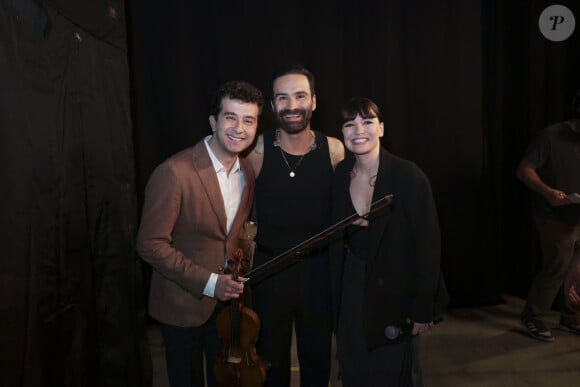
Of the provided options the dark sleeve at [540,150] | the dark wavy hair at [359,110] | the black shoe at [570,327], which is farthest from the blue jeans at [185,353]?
the black shoe at [570,327]

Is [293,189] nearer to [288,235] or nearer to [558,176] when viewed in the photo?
[288,235]

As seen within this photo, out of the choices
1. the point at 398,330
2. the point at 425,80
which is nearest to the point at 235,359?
the point at 398,330

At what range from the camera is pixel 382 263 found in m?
1.88

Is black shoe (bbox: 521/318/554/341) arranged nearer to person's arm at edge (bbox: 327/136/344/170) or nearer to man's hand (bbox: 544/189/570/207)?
man's hand (bbox: 544/189/570/207)

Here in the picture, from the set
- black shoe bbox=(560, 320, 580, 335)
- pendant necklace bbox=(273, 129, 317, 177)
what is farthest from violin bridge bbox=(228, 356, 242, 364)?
black shoe bbox=(560, 320, 580, 335)

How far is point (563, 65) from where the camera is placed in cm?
385

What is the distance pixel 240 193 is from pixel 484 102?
252cm

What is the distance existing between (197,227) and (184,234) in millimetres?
61

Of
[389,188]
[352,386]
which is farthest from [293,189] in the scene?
[352,386]

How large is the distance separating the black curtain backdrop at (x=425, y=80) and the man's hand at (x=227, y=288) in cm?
170

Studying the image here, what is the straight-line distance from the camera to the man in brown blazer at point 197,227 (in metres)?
1.87

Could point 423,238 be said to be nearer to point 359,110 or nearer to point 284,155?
point 359,110

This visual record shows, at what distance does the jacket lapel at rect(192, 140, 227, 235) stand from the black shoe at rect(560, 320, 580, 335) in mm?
2602

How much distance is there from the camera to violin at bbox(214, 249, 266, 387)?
189 cm
